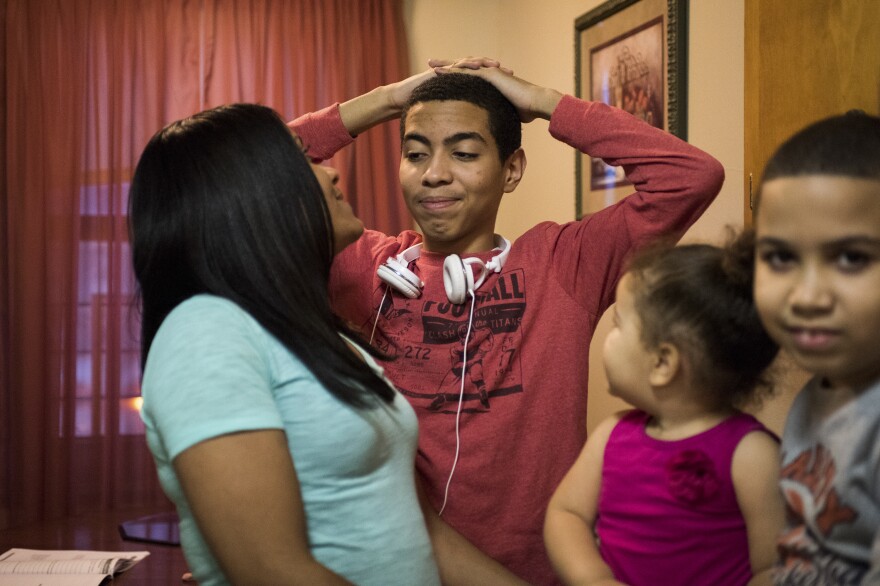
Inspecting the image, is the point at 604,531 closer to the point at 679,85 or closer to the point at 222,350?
the point at 222,350

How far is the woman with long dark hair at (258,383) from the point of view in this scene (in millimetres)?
992

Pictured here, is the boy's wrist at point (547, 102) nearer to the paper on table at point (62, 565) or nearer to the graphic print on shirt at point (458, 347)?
the graphic print on shirt at point (458, 347)

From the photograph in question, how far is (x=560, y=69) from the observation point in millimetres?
3920

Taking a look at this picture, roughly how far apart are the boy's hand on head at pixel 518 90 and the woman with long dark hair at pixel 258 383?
706 millimetres

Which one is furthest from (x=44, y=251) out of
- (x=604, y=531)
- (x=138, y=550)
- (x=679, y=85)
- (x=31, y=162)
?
(x=604, y=531)

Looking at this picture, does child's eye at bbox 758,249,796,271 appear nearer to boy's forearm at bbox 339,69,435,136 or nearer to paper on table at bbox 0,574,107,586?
boy's forearm at bbox 339,69,435,136

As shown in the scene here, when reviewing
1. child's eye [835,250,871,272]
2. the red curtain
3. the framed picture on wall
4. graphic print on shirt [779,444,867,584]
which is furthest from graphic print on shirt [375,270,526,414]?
the red curtain

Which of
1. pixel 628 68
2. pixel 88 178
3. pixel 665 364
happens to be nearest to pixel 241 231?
pixel 665 364

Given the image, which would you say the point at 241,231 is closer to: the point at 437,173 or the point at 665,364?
the point at 665,364

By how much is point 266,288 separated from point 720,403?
58cm

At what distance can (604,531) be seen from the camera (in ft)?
3.69

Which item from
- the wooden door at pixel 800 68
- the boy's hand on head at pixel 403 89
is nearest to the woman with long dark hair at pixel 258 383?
the boy's hand on head at pixel 403 89

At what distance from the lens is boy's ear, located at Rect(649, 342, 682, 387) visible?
→ 108 centimetres

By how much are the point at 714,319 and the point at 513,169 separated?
871 mm
